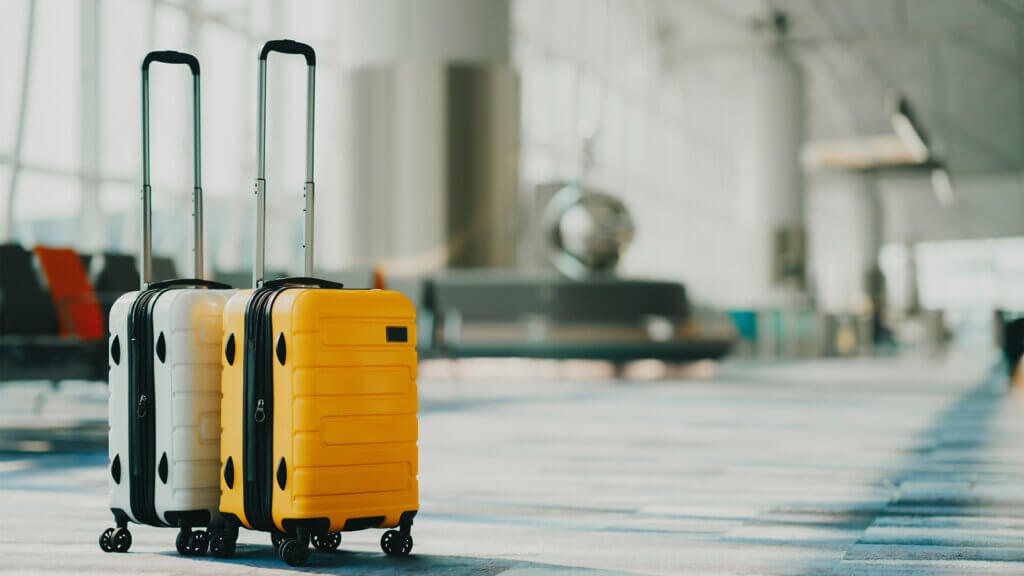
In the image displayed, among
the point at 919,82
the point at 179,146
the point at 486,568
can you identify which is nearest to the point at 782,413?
the point at 486,568

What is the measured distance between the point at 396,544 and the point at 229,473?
49 centimetres

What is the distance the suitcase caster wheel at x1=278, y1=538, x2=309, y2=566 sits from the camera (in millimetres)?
3293

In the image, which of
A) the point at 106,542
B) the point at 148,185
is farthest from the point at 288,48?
the point at 106,542

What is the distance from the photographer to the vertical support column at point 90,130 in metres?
13.9

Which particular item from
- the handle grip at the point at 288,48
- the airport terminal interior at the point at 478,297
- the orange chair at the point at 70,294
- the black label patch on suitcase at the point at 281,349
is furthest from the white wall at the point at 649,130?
the black label patch on suitcase at the point at 281,349

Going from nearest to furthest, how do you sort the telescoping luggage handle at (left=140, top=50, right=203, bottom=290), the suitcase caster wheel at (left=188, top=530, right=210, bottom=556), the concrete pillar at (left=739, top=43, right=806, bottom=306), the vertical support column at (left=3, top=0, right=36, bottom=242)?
1. the suitcase caster wheel at (left=188, top=530, right=210, bottom=556)
2. the telescoping luggage handle at (left=140, top=50, right=203, bottom=290)
3. the vertical support column at (left=3, top=0, right=36, bottom=242)
4. the concrete pillar at (left=739, top=43, right=806, bottom=306)

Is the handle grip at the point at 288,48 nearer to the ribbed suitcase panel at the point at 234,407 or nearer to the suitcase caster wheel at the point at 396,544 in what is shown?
the ribbed suitcase panel at the point at 234,407

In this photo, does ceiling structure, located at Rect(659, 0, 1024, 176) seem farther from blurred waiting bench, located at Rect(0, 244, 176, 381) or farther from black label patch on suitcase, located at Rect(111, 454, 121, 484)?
black label patch on suitcase, located at Rect(111, 454, 121, 484)

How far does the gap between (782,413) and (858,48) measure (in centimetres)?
2389

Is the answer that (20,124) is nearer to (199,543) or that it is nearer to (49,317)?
(49,317)

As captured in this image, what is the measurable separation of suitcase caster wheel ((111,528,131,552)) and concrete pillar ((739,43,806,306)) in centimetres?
2653

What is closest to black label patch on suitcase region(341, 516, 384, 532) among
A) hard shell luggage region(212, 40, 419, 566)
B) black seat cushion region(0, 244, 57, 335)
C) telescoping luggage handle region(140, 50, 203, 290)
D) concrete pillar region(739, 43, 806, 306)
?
hard shell luggage region(212, 40, 419, 566)

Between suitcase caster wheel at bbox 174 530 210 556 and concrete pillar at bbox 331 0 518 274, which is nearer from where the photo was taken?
suitcase caster wheel at bbox 174 530 210 556

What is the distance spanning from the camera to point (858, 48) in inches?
1258
